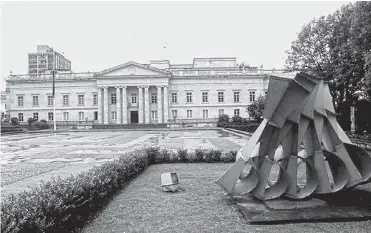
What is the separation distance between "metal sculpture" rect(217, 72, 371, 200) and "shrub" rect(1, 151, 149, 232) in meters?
2.51

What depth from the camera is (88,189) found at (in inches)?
240

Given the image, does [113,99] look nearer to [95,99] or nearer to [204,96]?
[95,99]

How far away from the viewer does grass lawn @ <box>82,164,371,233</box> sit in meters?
5.30

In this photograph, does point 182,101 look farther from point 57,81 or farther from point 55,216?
point 55,216

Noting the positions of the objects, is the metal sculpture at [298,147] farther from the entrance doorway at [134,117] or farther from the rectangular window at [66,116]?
the rectangular window at [66,116]

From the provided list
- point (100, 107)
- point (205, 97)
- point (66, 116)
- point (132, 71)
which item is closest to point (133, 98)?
point (132, 71)

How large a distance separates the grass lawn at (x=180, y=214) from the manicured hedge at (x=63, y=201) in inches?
9.8

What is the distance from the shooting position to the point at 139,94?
2367 inches

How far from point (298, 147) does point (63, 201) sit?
185 inches

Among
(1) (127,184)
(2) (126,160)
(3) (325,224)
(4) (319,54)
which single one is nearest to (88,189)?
(1) (127,184)

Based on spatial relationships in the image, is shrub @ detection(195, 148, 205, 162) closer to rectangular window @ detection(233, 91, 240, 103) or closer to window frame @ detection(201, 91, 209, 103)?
window frame @ detection(201, 91, 209, 103)

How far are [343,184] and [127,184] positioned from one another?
533 centimetres

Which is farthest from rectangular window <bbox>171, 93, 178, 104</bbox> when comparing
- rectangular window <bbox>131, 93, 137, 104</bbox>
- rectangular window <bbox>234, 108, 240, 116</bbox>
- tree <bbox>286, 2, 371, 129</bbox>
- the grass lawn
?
the grass lawn

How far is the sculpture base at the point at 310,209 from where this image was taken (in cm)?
564
